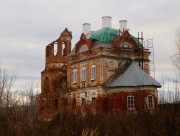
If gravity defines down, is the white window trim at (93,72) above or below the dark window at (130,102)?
above

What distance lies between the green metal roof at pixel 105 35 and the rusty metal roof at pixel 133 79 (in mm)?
3959

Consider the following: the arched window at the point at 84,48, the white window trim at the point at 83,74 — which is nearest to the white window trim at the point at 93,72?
the white window trim at the point at 83,74

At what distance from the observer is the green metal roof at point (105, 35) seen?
35188 millimetres

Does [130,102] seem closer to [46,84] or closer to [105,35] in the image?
[105,35]

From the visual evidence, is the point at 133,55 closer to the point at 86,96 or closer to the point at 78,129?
the point at 86,96

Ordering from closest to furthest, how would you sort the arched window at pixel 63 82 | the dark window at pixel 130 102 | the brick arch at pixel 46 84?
the dark window at pixel 130 102 < the arched window at pixel 63 82 < the brick arch at pixel 46 84

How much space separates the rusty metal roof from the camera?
31.0 metres

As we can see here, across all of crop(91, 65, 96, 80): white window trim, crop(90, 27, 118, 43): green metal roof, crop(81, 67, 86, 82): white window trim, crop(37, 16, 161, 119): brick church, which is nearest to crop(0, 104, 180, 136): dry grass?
crop(37, 16, 161, 119): brick church

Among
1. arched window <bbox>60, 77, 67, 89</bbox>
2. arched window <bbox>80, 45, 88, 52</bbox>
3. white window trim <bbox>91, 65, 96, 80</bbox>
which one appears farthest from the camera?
arched window <bbox>60, 77, 67, 89</bbox>

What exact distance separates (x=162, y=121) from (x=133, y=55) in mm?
23305

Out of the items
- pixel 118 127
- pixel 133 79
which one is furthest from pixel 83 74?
pixel 118 127

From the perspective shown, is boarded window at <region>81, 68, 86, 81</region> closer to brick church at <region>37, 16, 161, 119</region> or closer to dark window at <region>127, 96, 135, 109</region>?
brick church at <region>37, 16, 161, 119</region>

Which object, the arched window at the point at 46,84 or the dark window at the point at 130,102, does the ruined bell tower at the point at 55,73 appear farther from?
the dark window at the point at 130,102

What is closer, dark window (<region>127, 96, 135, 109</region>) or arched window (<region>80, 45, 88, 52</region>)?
dark window (<region>127, 96, 135, 109</region>)
